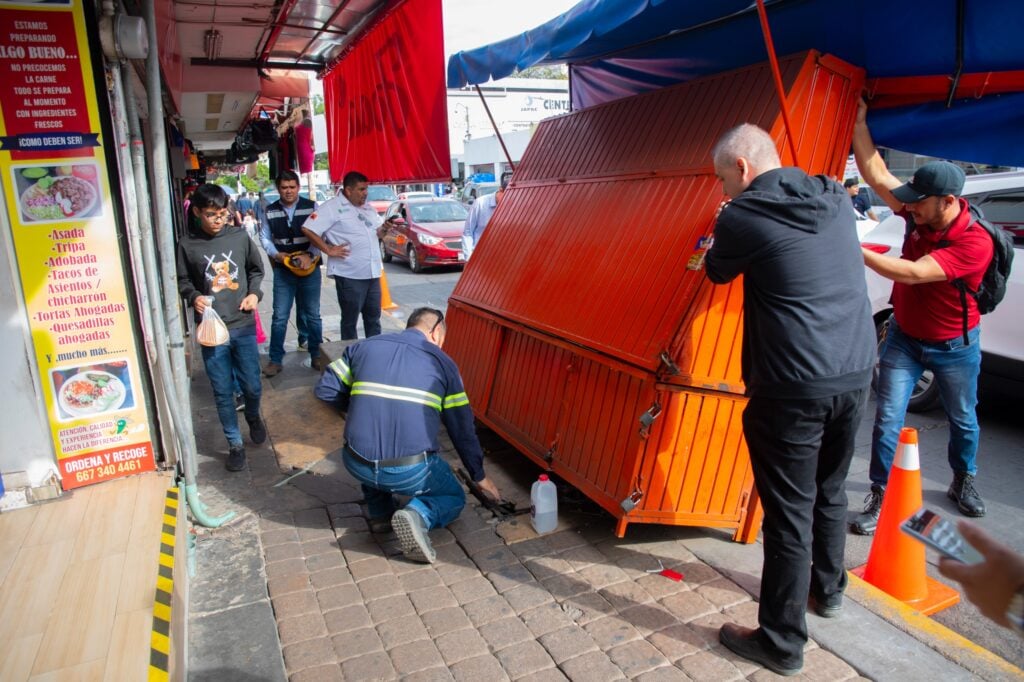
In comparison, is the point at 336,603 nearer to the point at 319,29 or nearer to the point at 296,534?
the point at 296,534

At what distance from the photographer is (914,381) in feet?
13.5

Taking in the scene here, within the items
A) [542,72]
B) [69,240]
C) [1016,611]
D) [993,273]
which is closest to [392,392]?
[69,240]

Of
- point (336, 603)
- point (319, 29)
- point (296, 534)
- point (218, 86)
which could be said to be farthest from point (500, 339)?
point (218, 86)

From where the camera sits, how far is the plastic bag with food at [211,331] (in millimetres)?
4500

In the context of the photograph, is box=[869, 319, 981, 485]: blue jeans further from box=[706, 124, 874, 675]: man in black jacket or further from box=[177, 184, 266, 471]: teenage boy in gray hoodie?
box=[177, 184, 266, 471]: teenage boy in gray hoodie

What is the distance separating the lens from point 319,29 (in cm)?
577

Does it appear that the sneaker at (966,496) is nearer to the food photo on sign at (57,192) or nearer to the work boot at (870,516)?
the work boot at (870,516)

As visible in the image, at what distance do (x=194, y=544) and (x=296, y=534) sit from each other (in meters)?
0.52

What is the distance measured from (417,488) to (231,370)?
6.58 feet

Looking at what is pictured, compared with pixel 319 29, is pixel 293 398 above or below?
below

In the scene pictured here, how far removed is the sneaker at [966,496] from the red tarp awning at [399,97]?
3841 mm

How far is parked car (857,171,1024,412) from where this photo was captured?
5121mm

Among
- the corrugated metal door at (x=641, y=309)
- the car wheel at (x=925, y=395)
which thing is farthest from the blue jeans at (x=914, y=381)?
the car wheel at (x=925, y=395)

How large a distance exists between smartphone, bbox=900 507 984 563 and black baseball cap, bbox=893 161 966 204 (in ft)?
8.54
